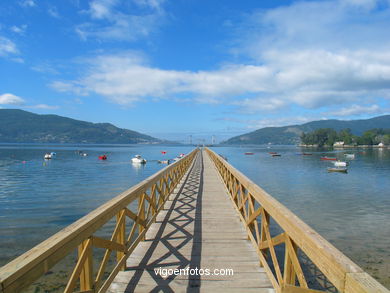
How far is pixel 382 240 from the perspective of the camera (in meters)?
10.4

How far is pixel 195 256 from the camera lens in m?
4.55

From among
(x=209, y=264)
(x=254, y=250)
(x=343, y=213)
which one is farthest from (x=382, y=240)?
(x=209, y=264)

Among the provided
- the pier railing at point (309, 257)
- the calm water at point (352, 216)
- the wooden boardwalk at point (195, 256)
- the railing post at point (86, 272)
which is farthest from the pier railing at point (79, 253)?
the calm water at point (352, 216)

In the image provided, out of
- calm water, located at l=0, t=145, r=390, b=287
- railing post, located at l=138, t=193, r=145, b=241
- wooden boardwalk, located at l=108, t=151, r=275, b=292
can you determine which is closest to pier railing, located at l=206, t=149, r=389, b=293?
wooden boardwalk, located at l=108, t=151, r=275, b=292

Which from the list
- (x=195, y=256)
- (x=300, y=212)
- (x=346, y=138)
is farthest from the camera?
(x=346, y=138)

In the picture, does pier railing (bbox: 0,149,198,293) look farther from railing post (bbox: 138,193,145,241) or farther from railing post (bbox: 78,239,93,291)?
railing post (bbox: 138,193,145,241)

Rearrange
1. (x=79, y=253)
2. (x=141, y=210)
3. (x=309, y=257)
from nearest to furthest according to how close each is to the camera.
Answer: (x=309, y=257)
(x=79, y=253)
(x=141, y=210)

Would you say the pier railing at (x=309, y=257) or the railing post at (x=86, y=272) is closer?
the pier railing at (x=309, y=257)

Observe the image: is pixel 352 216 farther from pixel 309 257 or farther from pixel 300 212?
pixel 309 257

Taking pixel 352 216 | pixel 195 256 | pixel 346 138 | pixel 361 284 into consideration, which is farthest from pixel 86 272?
pixel 346 138

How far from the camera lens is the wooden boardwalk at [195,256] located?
361 cm

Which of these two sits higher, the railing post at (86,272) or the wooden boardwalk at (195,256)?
the railing post at (86,272)

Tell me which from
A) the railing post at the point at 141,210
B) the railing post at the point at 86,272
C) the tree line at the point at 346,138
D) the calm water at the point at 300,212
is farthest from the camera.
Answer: the tree line at the point at 346,138

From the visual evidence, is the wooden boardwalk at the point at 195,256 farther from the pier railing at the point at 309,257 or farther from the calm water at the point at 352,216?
the calm water at the point at 352,216
